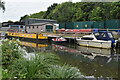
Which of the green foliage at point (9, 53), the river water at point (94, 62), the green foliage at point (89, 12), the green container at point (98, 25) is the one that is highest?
the green foliage at point (89, 12)

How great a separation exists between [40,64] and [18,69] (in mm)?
459

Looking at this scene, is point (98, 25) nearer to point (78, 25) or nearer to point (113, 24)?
point (113, 24)

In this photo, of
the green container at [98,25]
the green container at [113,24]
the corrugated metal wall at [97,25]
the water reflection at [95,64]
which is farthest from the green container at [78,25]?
the water reflection at [95,64]

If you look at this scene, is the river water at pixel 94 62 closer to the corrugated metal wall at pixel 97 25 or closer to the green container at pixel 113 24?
the green container at pixel 113 24

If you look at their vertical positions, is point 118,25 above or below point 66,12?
below

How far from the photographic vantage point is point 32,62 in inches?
125

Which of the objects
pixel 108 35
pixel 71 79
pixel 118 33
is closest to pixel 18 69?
pixel 71 79

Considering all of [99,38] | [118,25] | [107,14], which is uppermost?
[107,14]

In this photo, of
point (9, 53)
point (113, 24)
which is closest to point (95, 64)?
point (9, 53)

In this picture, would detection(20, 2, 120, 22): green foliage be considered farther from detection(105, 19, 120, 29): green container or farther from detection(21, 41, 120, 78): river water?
detection(21, 41, 120, 78): river water

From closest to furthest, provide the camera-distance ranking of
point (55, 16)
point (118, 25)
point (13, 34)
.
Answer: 1. point (118, 25)
2. point (13, 34)
3. point (55, 16)

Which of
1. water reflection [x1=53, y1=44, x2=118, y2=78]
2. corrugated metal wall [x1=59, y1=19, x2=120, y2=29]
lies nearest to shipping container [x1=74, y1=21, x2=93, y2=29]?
corrugated metal wall [x1=59, y1=19, x2=120, y2=29]

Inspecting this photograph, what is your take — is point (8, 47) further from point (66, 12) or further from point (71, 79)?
point (66, 12)

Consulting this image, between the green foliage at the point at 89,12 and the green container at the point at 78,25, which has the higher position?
the green foliage at the point at 89,12
